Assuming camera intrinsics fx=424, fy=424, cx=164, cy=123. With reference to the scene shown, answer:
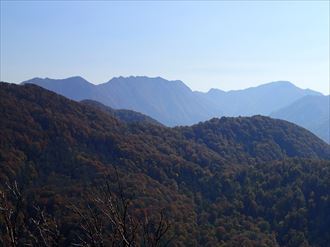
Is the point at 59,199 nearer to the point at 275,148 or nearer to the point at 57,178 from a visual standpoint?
the point at 57,178

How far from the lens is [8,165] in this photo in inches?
1747

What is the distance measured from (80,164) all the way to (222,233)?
60.7 feet

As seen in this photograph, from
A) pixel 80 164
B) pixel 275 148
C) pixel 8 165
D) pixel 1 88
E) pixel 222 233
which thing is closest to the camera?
pixel 222 233

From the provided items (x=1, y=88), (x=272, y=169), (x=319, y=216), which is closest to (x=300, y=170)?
(x=272, y=169)

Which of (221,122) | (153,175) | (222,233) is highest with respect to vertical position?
(221,122)

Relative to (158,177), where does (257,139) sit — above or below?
above

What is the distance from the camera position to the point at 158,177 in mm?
54125

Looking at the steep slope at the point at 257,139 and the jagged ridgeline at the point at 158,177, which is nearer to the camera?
the jagged ridgeline at the point at 158,177

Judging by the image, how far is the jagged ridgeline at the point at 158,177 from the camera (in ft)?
132

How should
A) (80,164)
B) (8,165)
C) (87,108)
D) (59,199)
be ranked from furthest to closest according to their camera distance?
1. (87,108)
2. (80,164)
3. (8,165)
4. (59,199)

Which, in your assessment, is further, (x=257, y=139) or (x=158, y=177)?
(x=257, y=139)

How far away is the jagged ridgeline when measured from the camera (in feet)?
132

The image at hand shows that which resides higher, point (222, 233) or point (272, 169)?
point (272, 169)

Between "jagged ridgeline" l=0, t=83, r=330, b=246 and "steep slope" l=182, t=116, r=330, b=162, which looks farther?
"steep slope" l=182, t=116, r=330, b=162
